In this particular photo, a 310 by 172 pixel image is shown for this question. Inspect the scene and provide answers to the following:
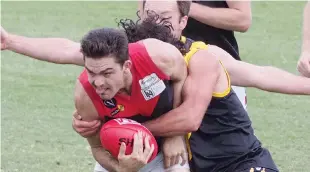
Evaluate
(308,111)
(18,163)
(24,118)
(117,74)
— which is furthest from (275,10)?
(117,74)

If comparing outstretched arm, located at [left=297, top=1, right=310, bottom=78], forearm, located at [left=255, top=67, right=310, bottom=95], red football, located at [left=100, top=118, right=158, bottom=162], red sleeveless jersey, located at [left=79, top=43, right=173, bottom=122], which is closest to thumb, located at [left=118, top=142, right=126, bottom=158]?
red football, located at [left=100, top=118, right=158, bottom=162]

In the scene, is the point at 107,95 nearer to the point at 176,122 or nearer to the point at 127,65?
the point at 127,65

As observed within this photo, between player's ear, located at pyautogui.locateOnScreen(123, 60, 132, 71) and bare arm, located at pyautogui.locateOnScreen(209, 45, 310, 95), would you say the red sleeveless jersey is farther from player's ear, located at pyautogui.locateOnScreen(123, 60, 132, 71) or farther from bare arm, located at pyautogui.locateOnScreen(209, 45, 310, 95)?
bare arm, located at pyautogui.locateOnScreen(209, 45, 310, 95)

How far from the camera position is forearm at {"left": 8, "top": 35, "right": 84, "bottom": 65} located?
5.64 meters

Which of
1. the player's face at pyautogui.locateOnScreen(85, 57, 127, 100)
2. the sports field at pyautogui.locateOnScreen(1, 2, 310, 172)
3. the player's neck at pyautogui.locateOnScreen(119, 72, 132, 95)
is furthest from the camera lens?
the sports field at pyautogui.locateOnScreen(1, 2, 310, 172)

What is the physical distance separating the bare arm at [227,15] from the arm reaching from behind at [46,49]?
1.35 metres

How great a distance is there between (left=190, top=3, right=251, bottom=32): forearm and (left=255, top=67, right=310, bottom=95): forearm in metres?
1.37

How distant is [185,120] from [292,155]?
3.43 m

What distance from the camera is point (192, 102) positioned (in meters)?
4.86

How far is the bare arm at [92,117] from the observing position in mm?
4828

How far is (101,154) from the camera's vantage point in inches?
203

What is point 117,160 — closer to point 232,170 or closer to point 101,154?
point 101,154

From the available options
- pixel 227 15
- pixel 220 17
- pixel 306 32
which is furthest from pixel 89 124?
pixel 227 15

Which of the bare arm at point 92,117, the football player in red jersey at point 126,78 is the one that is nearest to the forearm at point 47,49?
the bare arm at point 92,117
